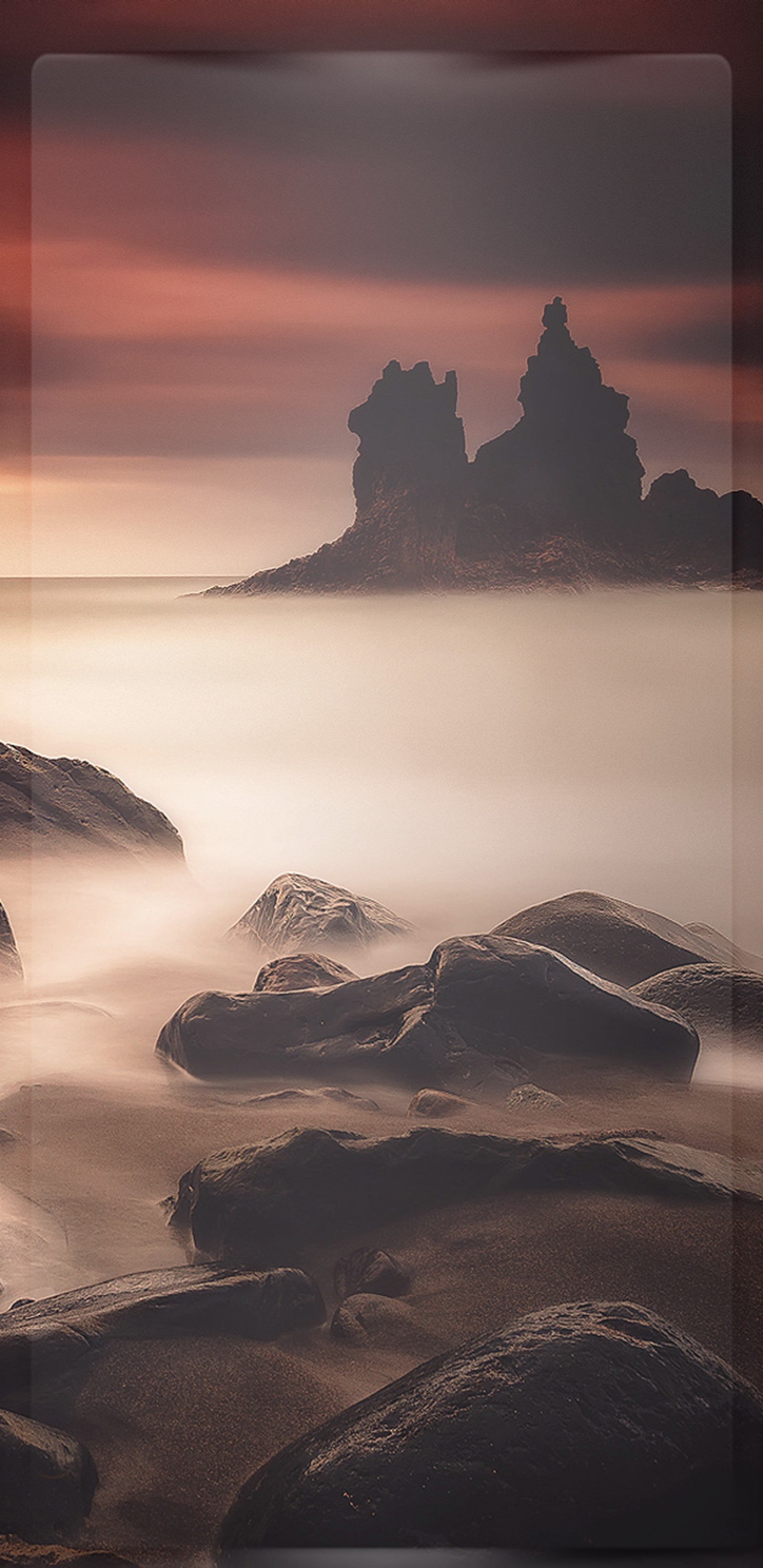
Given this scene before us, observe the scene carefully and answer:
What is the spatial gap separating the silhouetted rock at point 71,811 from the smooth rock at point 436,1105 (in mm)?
806

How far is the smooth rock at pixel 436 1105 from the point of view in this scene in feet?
8.22

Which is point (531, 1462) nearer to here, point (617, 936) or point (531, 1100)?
point (531, 1100)

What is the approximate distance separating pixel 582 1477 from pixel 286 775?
1512mm

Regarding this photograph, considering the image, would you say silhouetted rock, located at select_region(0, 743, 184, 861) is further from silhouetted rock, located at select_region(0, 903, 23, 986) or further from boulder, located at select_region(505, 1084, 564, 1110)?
boulder, located at select_region(505, 1084, 564, 1110)

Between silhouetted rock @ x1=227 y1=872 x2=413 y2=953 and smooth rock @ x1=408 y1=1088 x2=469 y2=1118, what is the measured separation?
33 centimetres

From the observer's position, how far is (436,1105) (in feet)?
8.25

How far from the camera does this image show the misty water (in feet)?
8.66

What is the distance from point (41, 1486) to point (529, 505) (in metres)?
2.13

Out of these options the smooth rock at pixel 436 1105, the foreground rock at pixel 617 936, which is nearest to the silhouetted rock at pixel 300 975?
the smooth rock at pixel 436 1105

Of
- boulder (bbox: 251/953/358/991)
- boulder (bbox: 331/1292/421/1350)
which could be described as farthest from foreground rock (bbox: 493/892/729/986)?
boulder (bbox: 331/1292/421/1350)

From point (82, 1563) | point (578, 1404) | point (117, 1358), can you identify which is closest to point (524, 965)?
point (578, 1404)

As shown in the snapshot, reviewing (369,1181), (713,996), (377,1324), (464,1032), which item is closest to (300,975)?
(464,1032)

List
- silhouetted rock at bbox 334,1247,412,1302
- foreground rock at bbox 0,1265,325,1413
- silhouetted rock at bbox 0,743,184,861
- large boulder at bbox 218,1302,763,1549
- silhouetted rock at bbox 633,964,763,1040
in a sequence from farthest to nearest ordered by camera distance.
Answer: silhouetted rock at bbox 0,743,184,861
silhouetted rock at bbox 633,964,763,1040
silhouetted rock at bbox 334,1247,412,1302
foreground rock at bbox 0,1265,325,1413
large boulder at bbox 218,1302,763,1549

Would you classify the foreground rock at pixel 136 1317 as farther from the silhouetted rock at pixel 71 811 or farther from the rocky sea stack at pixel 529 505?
the rocky sea stack at pixel 529 505
